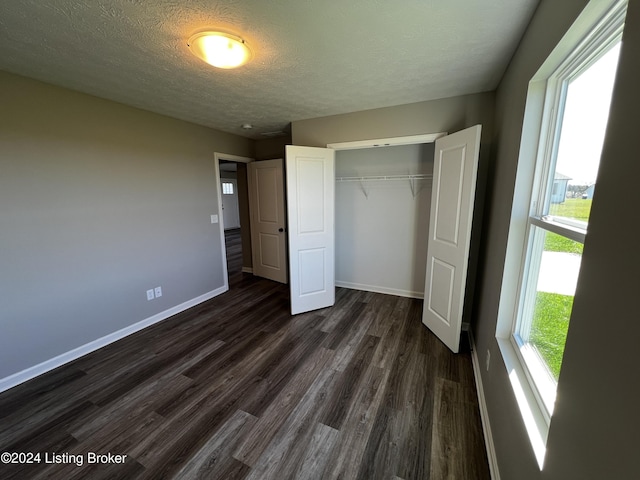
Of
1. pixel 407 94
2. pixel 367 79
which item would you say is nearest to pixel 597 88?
pixel 367 79

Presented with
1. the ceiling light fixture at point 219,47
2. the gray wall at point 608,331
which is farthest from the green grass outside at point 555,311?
the ceiling light fixture at point 219,47

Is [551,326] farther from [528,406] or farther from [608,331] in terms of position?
[608,331]

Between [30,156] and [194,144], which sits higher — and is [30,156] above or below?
below

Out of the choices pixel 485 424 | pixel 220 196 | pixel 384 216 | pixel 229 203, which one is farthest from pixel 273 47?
pixel 229 203

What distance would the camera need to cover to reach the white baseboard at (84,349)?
6.64ft

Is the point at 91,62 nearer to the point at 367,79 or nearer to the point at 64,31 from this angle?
the point at 64,31

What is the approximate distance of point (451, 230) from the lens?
233 cm

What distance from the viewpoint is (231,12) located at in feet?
4.33

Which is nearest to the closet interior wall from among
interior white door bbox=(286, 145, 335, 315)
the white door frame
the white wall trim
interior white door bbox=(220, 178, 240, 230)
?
the white wall trim

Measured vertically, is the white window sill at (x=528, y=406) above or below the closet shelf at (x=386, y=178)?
below

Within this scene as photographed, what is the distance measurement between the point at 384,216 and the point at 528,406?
2673mm

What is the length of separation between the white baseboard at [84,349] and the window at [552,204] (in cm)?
335

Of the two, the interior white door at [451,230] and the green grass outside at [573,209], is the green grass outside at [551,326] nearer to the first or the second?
the green grass outside at [573,209]

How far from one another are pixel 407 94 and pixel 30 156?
3240mm
